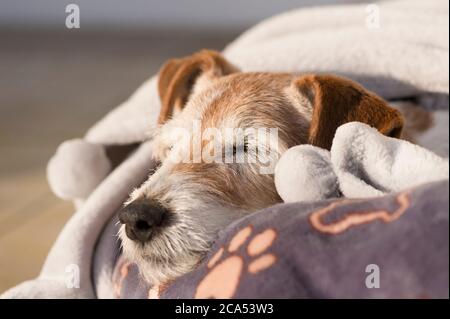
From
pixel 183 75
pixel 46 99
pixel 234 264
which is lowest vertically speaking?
pixel 46 99

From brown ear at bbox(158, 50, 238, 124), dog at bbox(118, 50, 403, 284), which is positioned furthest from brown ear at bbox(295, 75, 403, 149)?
brown ear at bbox(158, 50, 238, 124)

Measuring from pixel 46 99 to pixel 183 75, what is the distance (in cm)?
338

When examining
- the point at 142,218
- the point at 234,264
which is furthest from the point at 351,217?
the point at 142,218

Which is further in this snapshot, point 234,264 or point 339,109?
point 339,109

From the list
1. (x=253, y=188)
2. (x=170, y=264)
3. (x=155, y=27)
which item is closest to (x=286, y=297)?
A: (x=170, y=264)

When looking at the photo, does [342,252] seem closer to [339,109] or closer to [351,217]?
[351,217]

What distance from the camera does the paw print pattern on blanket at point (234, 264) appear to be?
37.6 inches

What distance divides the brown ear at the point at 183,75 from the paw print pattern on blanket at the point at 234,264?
2.27ft

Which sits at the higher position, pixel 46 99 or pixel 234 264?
pixel 234 264

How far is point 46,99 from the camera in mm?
4902

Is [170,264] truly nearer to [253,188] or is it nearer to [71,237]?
[253,188]

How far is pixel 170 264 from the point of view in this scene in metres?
1.17

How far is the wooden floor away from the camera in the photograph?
244cm

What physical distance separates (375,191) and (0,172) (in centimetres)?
240
